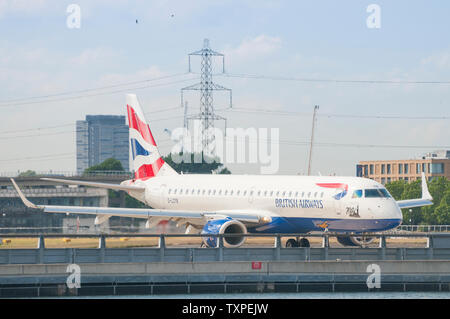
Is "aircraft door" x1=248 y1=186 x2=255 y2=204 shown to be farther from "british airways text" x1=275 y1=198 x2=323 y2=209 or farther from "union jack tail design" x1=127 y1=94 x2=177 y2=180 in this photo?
"union jack tail design" x1=127 y1=94 x2=177 y2=180

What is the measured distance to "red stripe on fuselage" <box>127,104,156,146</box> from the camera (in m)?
69.4

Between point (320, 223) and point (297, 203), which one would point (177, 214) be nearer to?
point (297, 203)

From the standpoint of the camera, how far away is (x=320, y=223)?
52562 mm

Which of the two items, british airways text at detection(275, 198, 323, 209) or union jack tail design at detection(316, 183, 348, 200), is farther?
british airways text at detection(275, 198, 323, 209)

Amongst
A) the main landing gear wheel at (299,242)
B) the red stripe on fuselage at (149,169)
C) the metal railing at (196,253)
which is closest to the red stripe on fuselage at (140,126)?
the red stripe on fuselage at (149,169)

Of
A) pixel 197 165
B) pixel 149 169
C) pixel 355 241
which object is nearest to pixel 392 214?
pixel 355 241

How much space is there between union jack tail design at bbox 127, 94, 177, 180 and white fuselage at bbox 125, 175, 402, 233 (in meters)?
2.33

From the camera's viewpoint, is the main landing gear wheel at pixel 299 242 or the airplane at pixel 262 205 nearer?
the airplane at pixel 262 205

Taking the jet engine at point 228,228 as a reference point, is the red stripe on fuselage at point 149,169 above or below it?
above

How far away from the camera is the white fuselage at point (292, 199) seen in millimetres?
50031

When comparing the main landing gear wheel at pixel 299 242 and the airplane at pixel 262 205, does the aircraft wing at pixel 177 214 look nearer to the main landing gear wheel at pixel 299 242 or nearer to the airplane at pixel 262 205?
the airplane at pixel 262 205

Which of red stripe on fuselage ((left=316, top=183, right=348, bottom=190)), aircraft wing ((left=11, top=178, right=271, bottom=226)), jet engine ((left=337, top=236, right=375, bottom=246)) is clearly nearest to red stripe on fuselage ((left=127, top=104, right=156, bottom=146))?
aircraft wing ((left=11, top=178, right=271, bottom=226))
